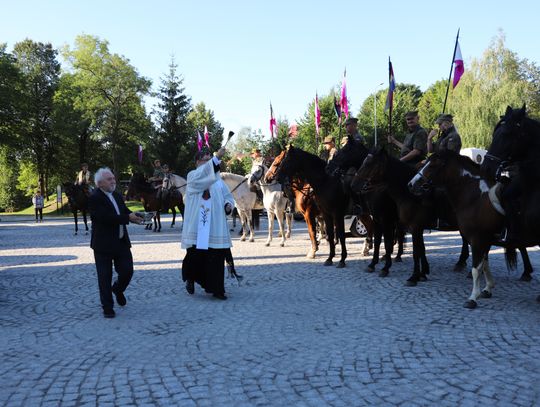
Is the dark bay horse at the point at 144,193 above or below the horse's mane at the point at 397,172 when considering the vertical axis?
above

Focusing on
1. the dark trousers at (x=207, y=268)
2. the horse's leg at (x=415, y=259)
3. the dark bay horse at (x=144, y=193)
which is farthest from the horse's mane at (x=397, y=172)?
the dark bay horse at (x=144, y=193)

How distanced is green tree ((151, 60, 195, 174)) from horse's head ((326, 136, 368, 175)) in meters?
35.1

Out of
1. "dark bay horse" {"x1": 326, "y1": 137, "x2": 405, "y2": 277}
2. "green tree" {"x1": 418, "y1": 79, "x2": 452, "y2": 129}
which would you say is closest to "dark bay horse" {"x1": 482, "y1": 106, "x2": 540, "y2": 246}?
"dark bay horse" {"x1": 326, "y1": 137, "x2": 405, "y2": 277}

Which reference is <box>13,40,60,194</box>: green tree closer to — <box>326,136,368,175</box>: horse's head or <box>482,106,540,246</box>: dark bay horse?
<box>326,136,368,175</box>: horse's head

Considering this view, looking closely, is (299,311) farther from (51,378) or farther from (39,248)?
(39,248)

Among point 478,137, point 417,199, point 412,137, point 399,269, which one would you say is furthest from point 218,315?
point 478,137

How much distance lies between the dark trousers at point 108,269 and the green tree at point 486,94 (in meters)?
39.5

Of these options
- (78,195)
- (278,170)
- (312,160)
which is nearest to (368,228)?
(312,160)

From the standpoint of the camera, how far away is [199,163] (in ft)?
24.8

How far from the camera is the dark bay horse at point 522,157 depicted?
584 centimetres

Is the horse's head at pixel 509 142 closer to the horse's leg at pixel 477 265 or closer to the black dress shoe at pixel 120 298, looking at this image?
the horse's leg at pixel 477 265

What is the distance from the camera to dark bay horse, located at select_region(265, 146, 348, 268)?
33.7 feet

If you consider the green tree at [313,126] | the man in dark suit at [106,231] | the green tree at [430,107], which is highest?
the green tree at [430,107]

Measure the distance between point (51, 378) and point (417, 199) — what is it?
643cm
